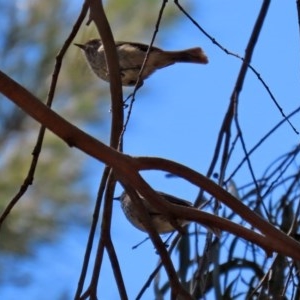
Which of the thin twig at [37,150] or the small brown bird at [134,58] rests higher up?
the small brown bird at [134,58]

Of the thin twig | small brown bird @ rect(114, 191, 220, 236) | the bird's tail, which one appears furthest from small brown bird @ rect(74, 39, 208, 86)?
A: the thin twig

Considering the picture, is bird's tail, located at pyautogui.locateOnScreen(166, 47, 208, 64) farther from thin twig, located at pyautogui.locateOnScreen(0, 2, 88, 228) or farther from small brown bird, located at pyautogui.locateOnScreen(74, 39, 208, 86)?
thin twig, located at pyautogui.locateOnScreen(0, 2, 88, 228)

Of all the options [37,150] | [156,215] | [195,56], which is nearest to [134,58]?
[195,56]

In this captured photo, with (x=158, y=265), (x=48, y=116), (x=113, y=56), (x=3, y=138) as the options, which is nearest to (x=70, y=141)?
(x=48, y=116)

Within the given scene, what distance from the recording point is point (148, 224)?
1.32m

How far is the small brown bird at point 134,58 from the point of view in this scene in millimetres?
2018

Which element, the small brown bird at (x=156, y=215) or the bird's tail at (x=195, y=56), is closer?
the small brown bird at (x=156, y=215)

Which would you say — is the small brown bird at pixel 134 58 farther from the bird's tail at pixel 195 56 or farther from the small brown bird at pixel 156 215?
the small brown bird at pixel 156 215

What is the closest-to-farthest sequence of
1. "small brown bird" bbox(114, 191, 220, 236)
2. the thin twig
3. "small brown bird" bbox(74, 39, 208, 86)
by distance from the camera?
the thin twig → "small brown bird" bbox(114, 191, 220, 236) → "small brown bird" bbox(74, 39, 208, 86)

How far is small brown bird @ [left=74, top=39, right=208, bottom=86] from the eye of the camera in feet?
6.62

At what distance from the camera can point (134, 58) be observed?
2.06 meters

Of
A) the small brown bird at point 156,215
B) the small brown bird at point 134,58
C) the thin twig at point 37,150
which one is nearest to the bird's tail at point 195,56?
the small brown bird at point 134,58

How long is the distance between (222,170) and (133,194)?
0.35 m

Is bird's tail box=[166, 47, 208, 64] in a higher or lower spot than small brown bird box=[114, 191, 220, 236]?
higher
